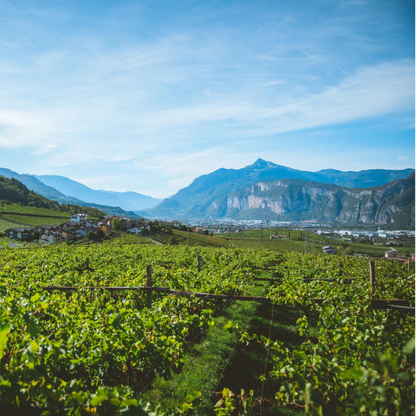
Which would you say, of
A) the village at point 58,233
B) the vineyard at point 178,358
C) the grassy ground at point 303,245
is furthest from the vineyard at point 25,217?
the vineyard at point 178,358

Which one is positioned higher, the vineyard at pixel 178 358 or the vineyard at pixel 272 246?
the vineyard at pixel 178 358

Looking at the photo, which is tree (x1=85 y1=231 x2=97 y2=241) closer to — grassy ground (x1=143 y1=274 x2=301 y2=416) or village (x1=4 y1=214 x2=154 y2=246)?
village (x1=4 y1=214 x2=154 y2=246)

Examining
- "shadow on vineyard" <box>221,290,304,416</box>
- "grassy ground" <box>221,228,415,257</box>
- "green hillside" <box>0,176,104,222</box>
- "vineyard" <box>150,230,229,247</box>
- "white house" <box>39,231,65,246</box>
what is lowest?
"grassy ground" <box>221,228,415,257</box>

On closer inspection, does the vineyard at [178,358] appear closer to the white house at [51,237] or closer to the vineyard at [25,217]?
the white house at [51,237]

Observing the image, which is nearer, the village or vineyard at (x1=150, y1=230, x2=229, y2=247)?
the village

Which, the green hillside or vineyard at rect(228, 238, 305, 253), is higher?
the green hillside

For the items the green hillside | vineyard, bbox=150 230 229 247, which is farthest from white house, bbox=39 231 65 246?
the green hillside

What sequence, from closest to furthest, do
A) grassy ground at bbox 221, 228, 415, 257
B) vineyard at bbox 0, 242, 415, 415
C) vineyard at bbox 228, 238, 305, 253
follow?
vineyard at bbox 0, 242, 415, 415 → vineyard at bbox 228, 238, 305, 253 → grassy ground at bbox 221, 228, 415, 257

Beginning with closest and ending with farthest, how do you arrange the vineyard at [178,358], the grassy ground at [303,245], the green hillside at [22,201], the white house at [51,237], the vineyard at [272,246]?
the vineyard at [178,358] → the white house at [51,237] → the vineyard at [272,246] → the grassy ground at [303,245] → the green hillside at [22,201]

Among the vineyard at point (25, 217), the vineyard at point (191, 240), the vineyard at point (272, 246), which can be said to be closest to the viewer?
the vineyard at point (191, 240)

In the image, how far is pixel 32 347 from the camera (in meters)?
1.88

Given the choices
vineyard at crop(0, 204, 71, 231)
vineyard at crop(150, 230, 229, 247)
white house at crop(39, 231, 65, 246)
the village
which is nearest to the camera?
white house at crop(39, 231, 65, 246)

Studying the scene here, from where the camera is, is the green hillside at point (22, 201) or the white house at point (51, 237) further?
the green hillside at point (22, 201)

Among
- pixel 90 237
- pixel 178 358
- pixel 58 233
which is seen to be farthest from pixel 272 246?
pixel 178 358
